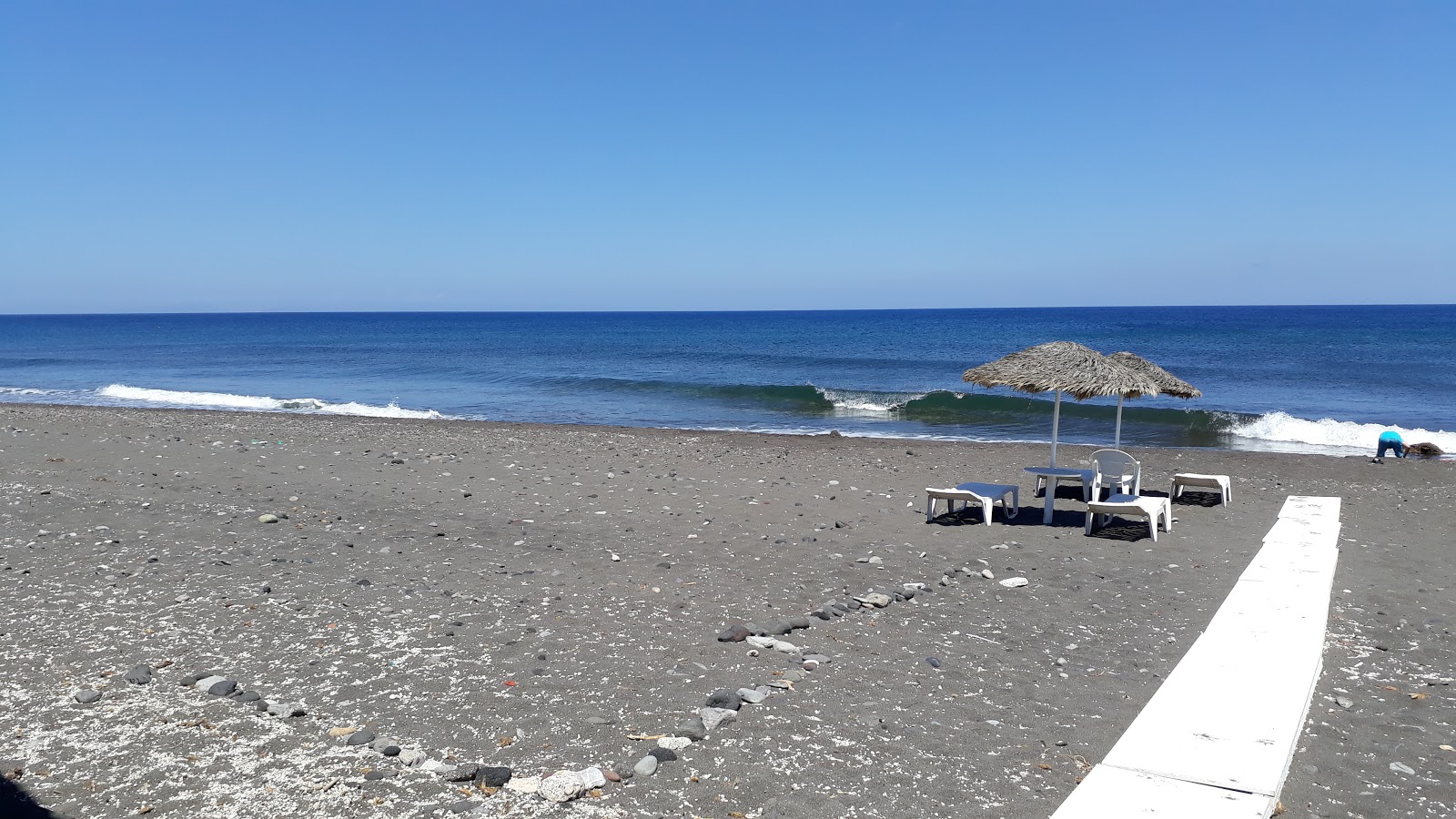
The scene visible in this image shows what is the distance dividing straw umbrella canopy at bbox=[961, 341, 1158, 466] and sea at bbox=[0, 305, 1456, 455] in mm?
10115

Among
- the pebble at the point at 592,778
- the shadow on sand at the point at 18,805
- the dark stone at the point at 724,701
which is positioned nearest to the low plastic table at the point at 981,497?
the dark stone at the point at 724,701

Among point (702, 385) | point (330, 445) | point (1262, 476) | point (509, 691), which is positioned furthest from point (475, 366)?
point (509, 691)

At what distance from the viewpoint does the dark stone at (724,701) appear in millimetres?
4789

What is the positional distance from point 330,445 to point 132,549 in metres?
8.49

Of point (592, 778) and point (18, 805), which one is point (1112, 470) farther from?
point (18, 805)

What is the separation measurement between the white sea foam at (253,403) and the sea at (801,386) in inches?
Answer: 4.9

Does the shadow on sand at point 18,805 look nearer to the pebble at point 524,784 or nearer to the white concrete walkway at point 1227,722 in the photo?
the pebble at point 524,784

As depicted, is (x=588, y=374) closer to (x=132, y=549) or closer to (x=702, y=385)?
(x=702, y=385)

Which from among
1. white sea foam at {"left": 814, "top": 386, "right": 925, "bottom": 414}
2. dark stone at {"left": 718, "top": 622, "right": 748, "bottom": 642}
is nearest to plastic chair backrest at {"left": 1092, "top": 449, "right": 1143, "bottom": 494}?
dark stone at {"left": 718, "top": 622, "right": 748, "bottom": 642}

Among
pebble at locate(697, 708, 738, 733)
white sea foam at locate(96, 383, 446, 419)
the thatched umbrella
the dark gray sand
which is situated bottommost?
white sea foam at locate(96, 383, 446, 419)

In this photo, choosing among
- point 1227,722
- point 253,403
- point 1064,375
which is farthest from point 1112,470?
point 253,403

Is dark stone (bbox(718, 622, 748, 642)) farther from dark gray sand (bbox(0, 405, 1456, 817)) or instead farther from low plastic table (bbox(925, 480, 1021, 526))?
low plastic table (bbox(925, 480, 1021, 526))

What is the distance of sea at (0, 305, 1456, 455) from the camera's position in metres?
23.8

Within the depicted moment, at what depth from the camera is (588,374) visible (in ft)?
141
